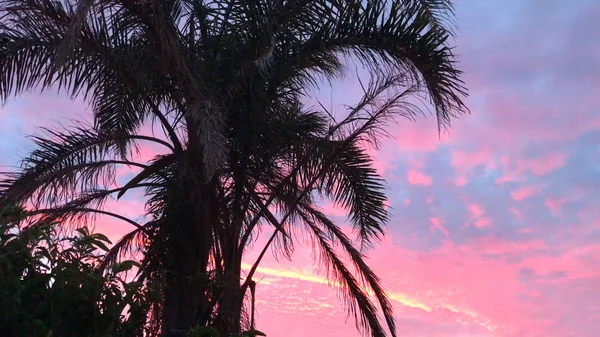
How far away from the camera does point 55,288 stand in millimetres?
5016

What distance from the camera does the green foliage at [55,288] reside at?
4.90m

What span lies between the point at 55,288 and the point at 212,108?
2.78 metres

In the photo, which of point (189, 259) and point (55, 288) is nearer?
point (55, 288)

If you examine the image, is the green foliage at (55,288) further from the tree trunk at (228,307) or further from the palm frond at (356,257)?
the palm frond at (356,257)

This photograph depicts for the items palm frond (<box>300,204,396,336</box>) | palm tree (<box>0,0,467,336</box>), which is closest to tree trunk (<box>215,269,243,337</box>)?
palm tree (<box>0,0,467,336</box>)

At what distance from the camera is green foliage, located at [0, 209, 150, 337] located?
193 inches

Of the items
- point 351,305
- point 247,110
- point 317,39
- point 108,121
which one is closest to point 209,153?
point 247,110

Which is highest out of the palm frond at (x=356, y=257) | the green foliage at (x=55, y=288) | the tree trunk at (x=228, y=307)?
the palm frond at (x=356, y=257)

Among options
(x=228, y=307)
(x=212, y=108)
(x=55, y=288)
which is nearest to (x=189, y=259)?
(x=228, y=307)

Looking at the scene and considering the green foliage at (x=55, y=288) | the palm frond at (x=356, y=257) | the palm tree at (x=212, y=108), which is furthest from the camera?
the palm frond at (x=356, y=257)

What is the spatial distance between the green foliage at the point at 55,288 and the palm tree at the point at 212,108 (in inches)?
69.4

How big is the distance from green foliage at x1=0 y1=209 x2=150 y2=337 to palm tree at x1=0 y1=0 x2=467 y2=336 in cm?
176

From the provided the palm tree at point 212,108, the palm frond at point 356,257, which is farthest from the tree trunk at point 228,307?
the palm frond at point 356,257

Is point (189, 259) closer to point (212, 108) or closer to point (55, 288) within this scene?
point (212, 108)
